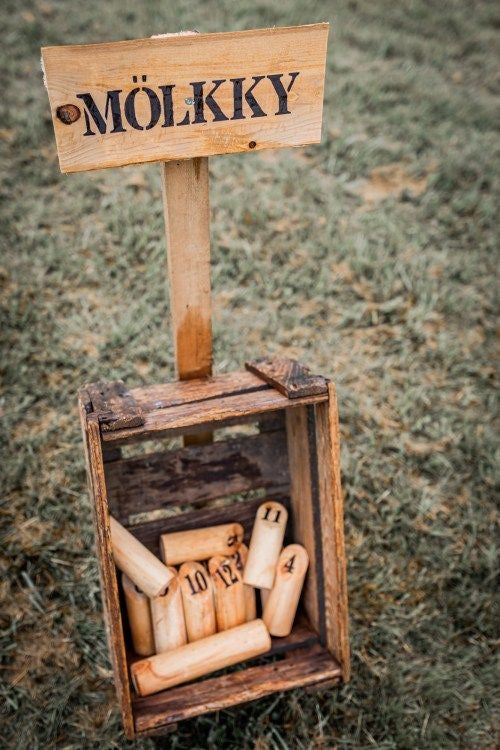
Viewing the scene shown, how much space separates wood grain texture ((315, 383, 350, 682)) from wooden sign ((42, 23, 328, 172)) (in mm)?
763

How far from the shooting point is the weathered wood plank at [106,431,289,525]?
221 centimetres

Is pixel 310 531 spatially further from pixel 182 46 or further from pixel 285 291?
pixel 285 291

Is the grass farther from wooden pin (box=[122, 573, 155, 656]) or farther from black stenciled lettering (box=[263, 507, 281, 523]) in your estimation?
black stenciled lettering (box=[263, 507, 281, 523])

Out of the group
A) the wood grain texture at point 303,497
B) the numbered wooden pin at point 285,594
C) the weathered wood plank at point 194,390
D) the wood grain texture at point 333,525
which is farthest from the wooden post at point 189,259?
the numbered wooden pin at point 285,594

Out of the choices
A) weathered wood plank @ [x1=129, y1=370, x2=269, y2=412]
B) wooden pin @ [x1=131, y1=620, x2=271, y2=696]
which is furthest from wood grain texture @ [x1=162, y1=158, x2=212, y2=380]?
wooden pin @ [x1=131, y1=620, x2=271, y2=696]

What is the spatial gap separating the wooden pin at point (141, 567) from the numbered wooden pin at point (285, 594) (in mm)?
367

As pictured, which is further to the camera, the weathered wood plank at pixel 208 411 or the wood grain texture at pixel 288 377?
the wood grain texture at pixel 288 377

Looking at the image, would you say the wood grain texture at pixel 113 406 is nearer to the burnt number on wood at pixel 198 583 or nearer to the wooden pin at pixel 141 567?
the wooden pin at pixel 141 567

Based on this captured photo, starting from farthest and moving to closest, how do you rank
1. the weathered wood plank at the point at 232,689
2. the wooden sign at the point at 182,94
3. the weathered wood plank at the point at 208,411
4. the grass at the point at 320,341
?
the grass at the point at 320,341, the weathered wood plank at the point at 232,689, the weathered wood plank at the point at 208,411, the wooden sign at the point at 182,94

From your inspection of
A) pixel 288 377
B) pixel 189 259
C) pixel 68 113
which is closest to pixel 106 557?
pixel 288 377

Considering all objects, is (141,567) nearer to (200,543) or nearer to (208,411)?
(200,543)

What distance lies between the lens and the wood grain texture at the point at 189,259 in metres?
1.83

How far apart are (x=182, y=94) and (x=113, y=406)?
0.85 m

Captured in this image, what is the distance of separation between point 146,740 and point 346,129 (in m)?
4.05
